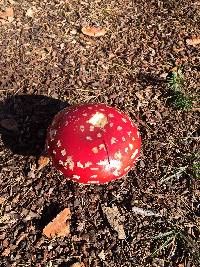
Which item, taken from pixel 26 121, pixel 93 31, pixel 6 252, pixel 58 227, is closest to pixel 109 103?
pixel 26 121

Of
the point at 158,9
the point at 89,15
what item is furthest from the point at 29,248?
the point at 158,9

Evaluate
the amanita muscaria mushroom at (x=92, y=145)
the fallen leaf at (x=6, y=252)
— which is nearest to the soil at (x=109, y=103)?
the fallen leaf at (x=6, y=252)

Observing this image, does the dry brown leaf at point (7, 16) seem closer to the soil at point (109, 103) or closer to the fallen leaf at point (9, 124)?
the soil at point (109, 103)

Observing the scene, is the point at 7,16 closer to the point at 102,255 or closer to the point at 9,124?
the point at 9,124

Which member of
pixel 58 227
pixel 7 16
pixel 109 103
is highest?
pixel 7 16

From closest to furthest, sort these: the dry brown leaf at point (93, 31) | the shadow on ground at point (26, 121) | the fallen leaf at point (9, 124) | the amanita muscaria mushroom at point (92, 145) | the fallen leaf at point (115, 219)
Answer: the amanita muscaria mushroom at point (92, 145) < the fallen leaf at point (115, 219) < the shadow on ground at point (26, 121) < the fallen leaf at point (9, 124) < the dry brown leaf at point (93, 31)
